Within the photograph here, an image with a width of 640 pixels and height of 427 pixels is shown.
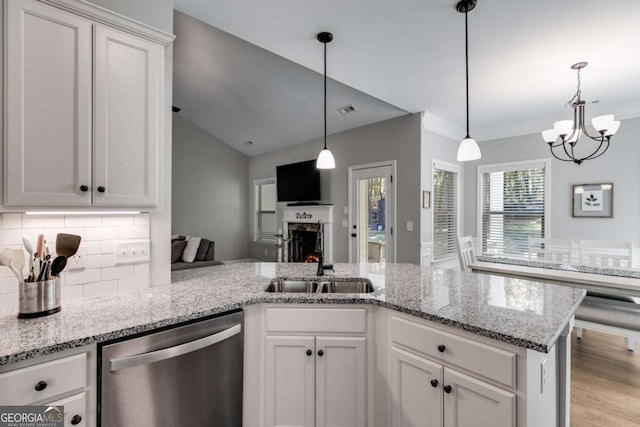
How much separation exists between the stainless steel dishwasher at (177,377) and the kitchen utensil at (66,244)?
552 mm

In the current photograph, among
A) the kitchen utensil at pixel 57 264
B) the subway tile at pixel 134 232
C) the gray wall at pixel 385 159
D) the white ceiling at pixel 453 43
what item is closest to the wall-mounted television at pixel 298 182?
the gray wall at pixel 385 159

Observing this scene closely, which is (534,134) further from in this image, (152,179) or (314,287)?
(152,179)

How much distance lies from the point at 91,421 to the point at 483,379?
5.04 ft

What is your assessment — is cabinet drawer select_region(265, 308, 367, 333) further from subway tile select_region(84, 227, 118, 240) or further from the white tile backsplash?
subway tile select_region(84, 227, 118, 240)

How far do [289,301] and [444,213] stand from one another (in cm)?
383

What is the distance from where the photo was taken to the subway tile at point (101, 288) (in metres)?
1.62

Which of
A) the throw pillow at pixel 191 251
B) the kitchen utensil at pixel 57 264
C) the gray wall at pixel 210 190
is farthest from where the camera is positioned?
the gray wall at pixel 210 190

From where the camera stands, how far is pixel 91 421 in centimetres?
115

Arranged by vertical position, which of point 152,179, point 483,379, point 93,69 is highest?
point 93,69

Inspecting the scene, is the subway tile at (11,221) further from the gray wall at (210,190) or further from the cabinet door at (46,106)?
the gray wall at (210,190)

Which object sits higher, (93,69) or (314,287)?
(93,69)

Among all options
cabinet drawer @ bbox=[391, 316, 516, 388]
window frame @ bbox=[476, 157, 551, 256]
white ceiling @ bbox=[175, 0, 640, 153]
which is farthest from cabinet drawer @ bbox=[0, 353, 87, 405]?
window frame @ bbox=[476, 157, 551, 256]

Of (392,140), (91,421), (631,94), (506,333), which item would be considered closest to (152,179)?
(91,421)

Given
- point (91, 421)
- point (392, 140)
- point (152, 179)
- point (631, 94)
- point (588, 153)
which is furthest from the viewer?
point (392, 140)
